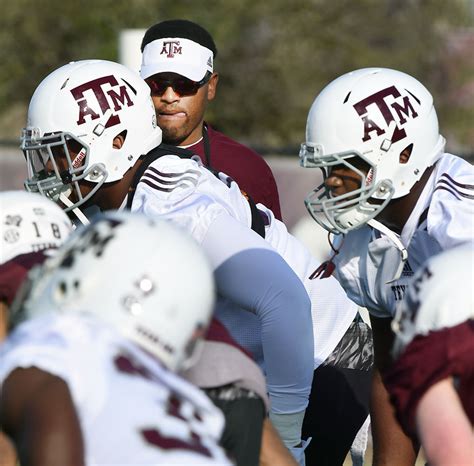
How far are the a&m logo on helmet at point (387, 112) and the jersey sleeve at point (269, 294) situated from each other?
0.68m

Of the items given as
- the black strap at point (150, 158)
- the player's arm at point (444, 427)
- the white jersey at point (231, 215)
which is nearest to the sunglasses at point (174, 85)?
the white jersey at point (231, 215)

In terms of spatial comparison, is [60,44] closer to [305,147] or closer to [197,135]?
[197,135]

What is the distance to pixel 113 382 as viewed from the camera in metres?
2.47

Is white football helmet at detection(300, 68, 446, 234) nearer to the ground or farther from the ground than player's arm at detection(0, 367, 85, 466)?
nearer to the ground

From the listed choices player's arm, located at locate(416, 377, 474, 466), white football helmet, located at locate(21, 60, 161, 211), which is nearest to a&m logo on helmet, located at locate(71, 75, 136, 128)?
white football helmet, located at locate(21, 60, 161, 211)

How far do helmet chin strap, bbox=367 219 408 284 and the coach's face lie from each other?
151 cm

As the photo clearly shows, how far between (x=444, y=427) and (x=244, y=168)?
10.1 feet

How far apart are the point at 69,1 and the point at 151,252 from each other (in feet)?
46.5

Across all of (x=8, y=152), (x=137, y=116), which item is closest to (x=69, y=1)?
(x=8, y=152)

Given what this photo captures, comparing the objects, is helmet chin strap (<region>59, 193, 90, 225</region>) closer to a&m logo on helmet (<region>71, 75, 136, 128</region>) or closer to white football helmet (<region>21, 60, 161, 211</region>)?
white football helmet (<region>21, 60, 161, 211</region>)

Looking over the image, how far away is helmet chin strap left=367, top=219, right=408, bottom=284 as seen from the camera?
4.38m

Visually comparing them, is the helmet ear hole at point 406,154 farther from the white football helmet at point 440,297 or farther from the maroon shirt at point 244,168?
the white football helmet at point 440,297

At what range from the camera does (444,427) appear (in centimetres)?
269

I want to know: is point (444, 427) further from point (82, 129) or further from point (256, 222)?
point (82, 129)
